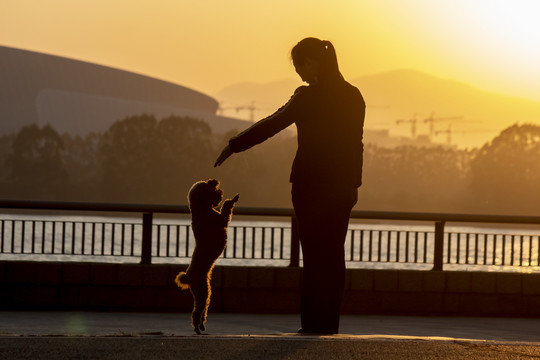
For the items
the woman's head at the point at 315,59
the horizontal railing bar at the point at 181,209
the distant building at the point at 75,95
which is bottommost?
the horizontal railing bar at the point at 181,209

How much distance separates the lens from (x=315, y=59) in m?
7.19

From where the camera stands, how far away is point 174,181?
368 ft

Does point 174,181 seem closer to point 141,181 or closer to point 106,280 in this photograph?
point 141,181

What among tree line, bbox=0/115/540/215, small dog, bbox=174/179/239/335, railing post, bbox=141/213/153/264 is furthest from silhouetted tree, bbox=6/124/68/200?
small dog, bbox=174/179/239/335

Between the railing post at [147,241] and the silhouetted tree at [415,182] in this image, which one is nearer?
the railing post at [147,241]

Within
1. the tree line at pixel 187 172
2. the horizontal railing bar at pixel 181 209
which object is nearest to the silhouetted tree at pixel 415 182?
the tree line at pixel 187 172

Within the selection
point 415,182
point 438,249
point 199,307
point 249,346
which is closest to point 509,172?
point 415,182

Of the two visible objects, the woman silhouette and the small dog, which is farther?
the woman silhouette

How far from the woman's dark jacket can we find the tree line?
3334 inches

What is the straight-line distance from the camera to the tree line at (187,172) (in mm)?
103250

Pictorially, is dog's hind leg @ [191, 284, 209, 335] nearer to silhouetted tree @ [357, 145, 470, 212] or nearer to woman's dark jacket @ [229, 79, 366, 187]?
woman's dark jacket @ [229, 79, 366, 187]

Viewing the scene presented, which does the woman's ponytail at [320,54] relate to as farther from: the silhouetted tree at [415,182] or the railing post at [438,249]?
the silhouetted tree at [415,182]

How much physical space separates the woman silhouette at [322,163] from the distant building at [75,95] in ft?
448

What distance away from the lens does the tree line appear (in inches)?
4065
